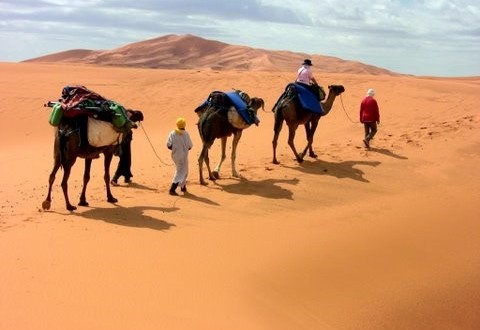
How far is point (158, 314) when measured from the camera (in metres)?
5.97

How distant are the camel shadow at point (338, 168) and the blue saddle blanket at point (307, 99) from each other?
1306 mm

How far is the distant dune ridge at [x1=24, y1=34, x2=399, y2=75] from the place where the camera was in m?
61.9

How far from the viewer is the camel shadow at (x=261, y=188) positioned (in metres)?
10.9

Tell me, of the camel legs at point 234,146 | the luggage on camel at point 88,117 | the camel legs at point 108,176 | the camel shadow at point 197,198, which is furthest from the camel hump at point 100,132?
the camel legs at point 234,146

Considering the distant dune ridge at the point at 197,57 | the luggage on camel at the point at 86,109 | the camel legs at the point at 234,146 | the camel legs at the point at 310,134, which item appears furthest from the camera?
the distant dune ridge at the point at 197,57

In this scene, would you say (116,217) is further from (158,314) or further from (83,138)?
(158,314)

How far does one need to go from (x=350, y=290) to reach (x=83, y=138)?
480 cm

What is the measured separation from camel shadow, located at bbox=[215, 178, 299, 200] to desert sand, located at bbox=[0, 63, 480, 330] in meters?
0.04

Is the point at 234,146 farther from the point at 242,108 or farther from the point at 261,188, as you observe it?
the point at 261,188

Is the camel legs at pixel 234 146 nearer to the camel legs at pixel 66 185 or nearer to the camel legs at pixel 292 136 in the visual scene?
the camel legs at pixel 292 136

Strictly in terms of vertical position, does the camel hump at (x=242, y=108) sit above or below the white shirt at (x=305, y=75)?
below

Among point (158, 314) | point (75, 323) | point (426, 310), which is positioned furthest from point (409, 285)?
point (75, 323)

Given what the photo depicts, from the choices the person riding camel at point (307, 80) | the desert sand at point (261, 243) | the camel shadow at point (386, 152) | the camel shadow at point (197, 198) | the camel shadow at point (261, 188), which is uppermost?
the person riding camel at point (307, 80)

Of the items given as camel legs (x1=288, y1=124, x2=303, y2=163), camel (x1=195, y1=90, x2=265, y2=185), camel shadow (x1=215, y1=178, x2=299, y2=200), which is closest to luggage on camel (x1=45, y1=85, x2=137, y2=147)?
camel (x1=195, y1=90, x2=265, y2=185)
